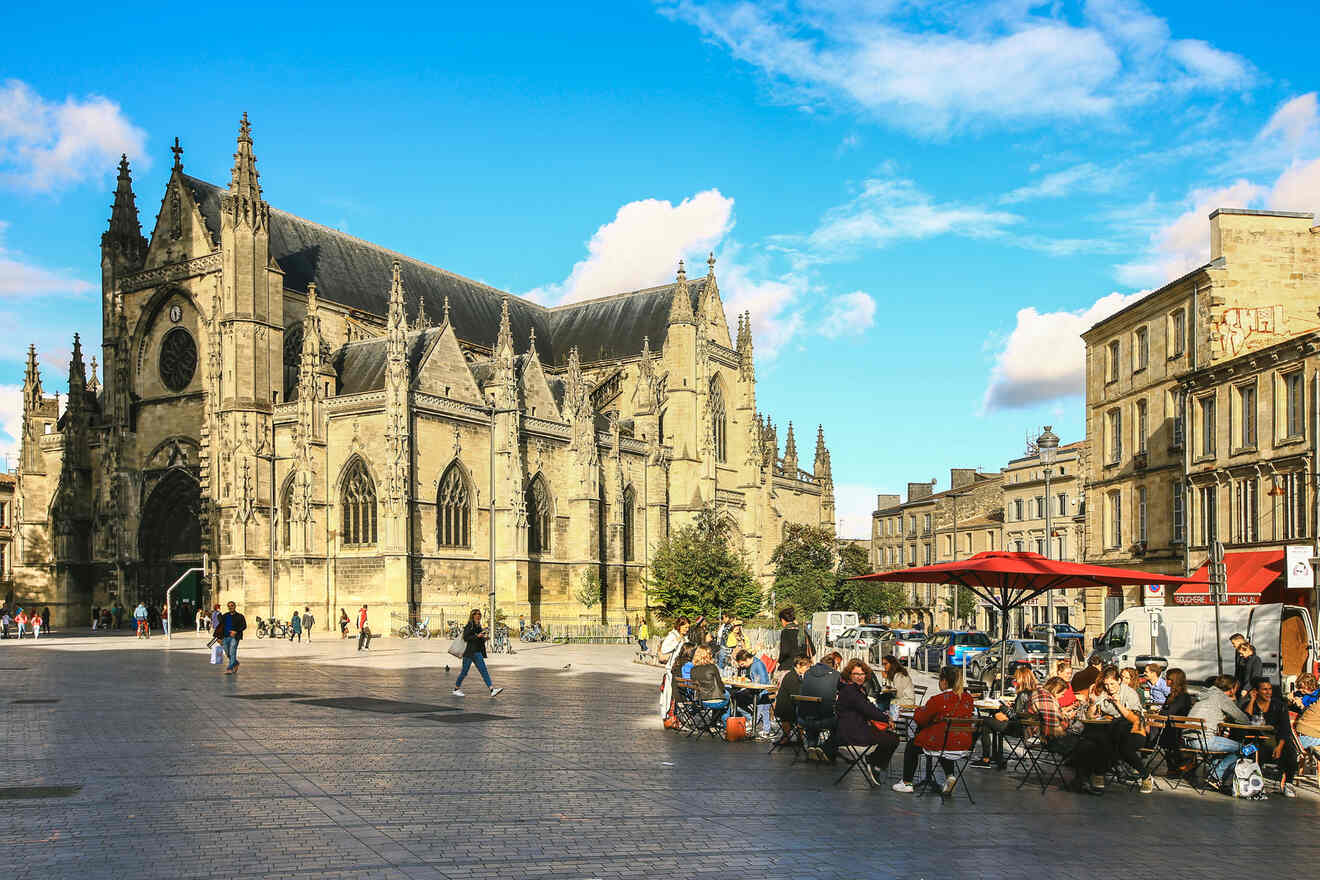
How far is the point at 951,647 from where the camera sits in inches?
1230

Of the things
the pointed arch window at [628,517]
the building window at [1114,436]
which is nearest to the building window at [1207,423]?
the building window at [1114,436]

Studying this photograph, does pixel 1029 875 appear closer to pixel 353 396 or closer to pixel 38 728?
pixel 38 728

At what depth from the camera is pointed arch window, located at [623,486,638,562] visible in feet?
187

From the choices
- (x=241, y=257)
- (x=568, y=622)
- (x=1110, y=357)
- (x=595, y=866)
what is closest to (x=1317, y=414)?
(x=1110, y=357)

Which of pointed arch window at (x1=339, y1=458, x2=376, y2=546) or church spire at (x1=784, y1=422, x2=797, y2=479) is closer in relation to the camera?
pointed arch window at (x1=339, y1=458, x2=376, y2=546)

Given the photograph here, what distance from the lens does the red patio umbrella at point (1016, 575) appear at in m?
14.8

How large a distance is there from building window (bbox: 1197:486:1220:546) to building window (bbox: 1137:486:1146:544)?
316 centimetres

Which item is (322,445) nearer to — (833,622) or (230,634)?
(230,634)

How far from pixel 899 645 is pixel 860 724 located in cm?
2195

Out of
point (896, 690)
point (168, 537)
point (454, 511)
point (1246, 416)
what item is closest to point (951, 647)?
point (1246, 416)

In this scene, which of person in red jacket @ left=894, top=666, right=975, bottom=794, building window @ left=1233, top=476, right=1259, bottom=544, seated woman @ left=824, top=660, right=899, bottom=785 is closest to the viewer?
person in red jacket @ left=894, top=666, right=975, bottom=794

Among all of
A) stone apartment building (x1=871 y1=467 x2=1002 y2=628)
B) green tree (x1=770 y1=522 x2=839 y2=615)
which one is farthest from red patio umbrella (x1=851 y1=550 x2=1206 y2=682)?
stone apartment building (x1=871 y1=467 x2=1002 y2=628)

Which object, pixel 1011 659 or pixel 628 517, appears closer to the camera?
pixel 1011 659

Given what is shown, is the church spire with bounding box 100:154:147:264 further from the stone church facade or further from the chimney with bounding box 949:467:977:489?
the chimney with bounding box 949:467:977:489
